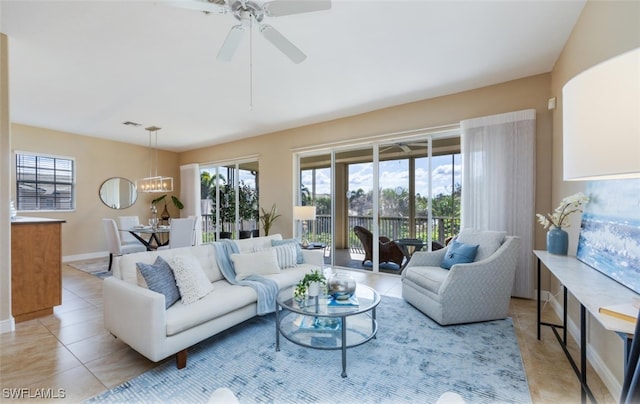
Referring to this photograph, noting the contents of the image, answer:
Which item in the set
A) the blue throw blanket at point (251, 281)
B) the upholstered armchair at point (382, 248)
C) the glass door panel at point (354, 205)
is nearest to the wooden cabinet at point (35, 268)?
the blue throw blanket at point (251, 281)

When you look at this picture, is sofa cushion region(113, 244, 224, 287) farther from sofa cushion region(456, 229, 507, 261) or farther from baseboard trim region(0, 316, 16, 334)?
sofa cushion region(456, 229, 507, 261)

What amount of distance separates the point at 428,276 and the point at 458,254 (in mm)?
444

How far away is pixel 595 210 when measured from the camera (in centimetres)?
215

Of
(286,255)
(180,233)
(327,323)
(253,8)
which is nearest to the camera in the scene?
(253,8)

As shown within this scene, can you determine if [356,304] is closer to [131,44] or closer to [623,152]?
[623,152]

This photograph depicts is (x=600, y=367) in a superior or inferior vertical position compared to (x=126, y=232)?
inferior

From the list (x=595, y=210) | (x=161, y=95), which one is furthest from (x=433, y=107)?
(x=161, y=95)

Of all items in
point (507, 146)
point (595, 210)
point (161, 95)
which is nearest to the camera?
point (595, 210)

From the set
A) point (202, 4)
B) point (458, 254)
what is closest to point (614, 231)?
point (458, 254)

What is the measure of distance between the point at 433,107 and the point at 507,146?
3.83 feet

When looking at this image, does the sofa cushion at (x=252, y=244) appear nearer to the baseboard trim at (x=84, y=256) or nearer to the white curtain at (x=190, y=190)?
the white curtain at (x=190, y=190)

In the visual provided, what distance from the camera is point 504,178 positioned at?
3.58 meters

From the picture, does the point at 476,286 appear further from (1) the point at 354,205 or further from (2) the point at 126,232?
(2) the point at 126,232

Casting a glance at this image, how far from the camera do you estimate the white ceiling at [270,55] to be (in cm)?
235
